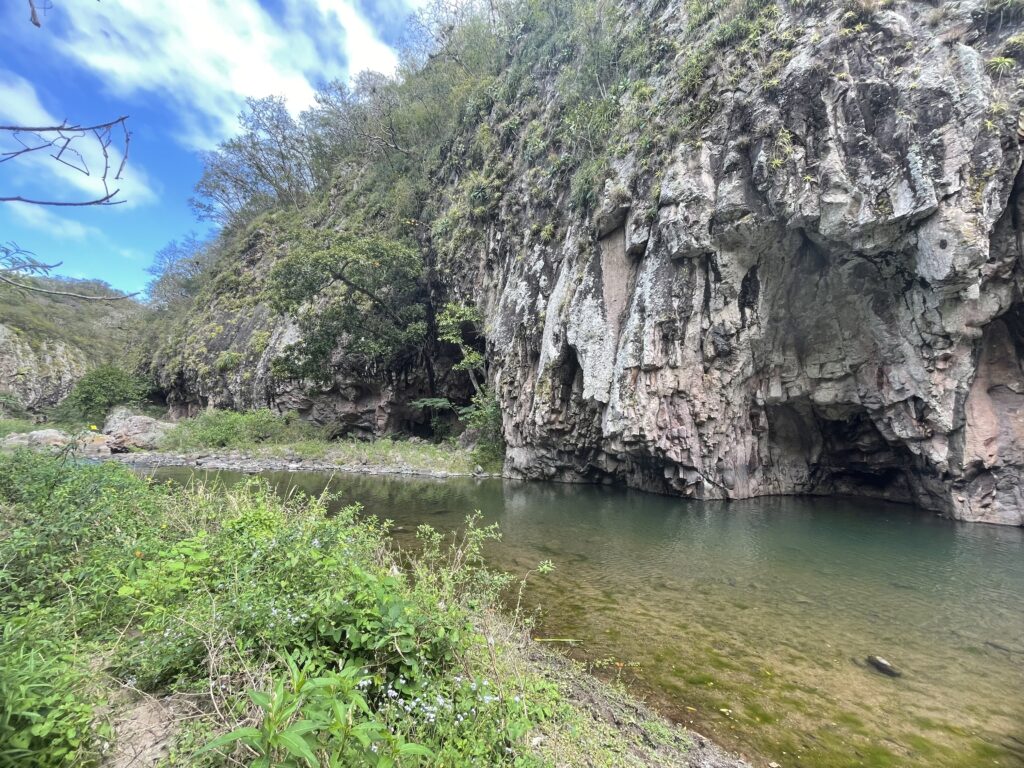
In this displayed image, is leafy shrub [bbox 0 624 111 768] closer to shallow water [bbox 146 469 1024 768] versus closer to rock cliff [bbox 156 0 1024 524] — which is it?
shallow water [bbox 146 469 1024 768]

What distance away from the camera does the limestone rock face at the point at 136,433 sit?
23931 mm

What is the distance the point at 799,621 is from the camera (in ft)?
20.1

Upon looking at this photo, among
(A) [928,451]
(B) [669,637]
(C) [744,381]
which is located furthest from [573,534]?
(A) [928,451]

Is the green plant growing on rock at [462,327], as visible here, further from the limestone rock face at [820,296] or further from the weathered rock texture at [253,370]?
the limestone rock face at [820,296]

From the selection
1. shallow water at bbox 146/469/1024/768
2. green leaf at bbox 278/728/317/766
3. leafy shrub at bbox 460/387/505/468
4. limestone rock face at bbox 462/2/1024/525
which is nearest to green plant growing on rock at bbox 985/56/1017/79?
limestone rock face at bbox 462/2/1024/525

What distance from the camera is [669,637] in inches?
220

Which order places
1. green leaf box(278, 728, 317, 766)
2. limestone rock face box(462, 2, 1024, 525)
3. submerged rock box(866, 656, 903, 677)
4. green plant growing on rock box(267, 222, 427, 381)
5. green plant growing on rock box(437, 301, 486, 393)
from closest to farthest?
1. green leaf box(278, 728, 317, 766)
2. submerged rock box(866, 656, 903, 677)
3. limestone rock face box(462, 2, 1024, 525)
4. green plant growing on rock box(437, 301, 486, 393)
5. green plant growing on rock box(267, 222, 427, 381)

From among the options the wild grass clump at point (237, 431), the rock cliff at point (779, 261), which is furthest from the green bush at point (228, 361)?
the rock cliff at point (779, 261)

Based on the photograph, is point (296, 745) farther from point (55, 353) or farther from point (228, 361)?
point (55, 353)

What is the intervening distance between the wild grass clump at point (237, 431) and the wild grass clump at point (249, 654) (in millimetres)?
22823

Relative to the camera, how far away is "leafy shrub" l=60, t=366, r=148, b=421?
32094 millimetres

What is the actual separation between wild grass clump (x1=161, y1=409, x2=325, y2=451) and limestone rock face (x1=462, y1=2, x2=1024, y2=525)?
15.6 m

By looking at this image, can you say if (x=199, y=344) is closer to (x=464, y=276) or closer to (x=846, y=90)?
(x=464, y=276)

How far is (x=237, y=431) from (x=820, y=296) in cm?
2832
